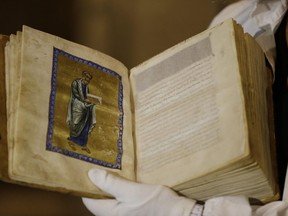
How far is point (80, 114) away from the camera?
0.57m

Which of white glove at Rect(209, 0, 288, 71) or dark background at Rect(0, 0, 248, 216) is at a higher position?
dark background at Rect(0, 0, 248, 216)

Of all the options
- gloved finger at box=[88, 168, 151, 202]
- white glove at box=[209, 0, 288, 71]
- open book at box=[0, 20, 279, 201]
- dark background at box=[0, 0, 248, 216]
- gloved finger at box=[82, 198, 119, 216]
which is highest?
dark background at box=[0, 0, 248, 216]

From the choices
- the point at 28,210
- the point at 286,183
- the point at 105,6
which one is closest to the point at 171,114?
the point at 286,183

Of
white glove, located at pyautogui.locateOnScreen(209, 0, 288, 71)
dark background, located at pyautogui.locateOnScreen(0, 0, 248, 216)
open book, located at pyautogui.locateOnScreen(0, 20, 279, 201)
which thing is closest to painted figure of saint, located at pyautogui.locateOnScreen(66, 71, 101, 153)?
open book, located at pyautogui.locateOnScreen(0, 20, 279, 201)

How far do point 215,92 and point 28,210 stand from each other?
0.51 metres

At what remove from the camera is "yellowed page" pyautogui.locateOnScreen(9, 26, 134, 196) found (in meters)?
0.51

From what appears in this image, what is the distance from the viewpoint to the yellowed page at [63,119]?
51 cm

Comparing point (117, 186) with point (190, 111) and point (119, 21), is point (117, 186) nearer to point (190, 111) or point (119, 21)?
point (190, 111)

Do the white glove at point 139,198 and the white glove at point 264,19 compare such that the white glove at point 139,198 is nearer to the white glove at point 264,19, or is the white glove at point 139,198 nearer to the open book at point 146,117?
the open book at point 146,117

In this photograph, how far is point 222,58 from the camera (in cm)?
55

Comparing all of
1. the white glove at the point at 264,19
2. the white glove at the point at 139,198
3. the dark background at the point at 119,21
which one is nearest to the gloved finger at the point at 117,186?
the white glove at the point at 139,198

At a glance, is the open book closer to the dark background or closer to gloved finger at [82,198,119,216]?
gloved finger at [82,198,119,216]

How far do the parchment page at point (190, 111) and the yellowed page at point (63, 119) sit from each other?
3 cm

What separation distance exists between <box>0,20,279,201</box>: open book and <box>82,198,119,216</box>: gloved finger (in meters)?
0.02
